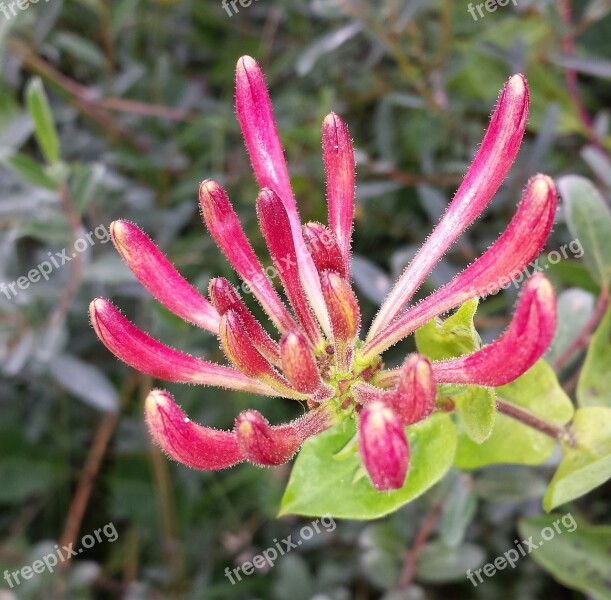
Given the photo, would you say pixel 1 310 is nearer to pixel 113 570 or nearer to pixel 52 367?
pixel 52 367

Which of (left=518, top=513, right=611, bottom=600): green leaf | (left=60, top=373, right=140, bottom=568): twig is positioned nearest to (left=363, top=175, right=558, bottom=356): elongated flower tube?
(left=518, top=513, right=611, bottom=600): green leaf

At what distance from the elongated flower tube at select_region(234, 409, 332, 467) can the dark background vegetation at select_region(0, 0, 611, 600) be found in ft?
2.88

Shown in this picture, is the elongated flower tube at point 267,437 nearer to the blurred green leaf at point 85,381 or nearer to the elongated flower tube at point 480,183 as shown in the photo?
the elongated flower tube at point 480,183

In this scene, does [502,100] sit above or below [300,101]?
below

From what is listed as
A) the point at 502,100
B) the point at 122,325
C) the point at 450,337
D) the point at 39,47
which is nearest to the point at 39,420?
the point at 39,47

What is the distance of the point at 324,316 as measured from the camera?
1.24 m

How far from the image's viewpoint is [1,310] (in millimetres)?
2070

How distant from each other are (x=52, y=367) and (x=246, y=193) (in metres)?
0.85

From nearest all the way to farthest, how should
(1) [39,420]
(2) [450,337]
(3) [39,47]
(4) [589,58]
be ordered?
(2) [450,337], (4) [589,58], (3) [39,47], (1) [39,420]

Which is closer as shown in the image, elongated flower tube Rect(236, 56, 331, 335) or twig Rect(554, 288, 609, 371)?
elongated flower tube Rect(236, 56, 331, 335)

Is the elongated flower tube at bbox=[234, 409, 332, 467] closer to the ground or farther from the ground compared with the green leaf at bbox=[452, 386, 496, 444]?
farther from the ground

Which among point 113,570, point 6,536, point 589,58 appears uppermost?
point 589,58

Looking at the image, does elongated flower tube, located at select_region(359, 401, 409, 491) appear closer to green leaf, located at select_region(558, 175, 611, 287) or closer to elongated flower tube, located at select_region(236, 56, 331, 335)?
elongated flower tube, located at select_region(236, 56, 331, 335)

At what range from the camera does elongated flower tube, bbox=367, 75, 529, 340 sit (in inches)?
42.3
